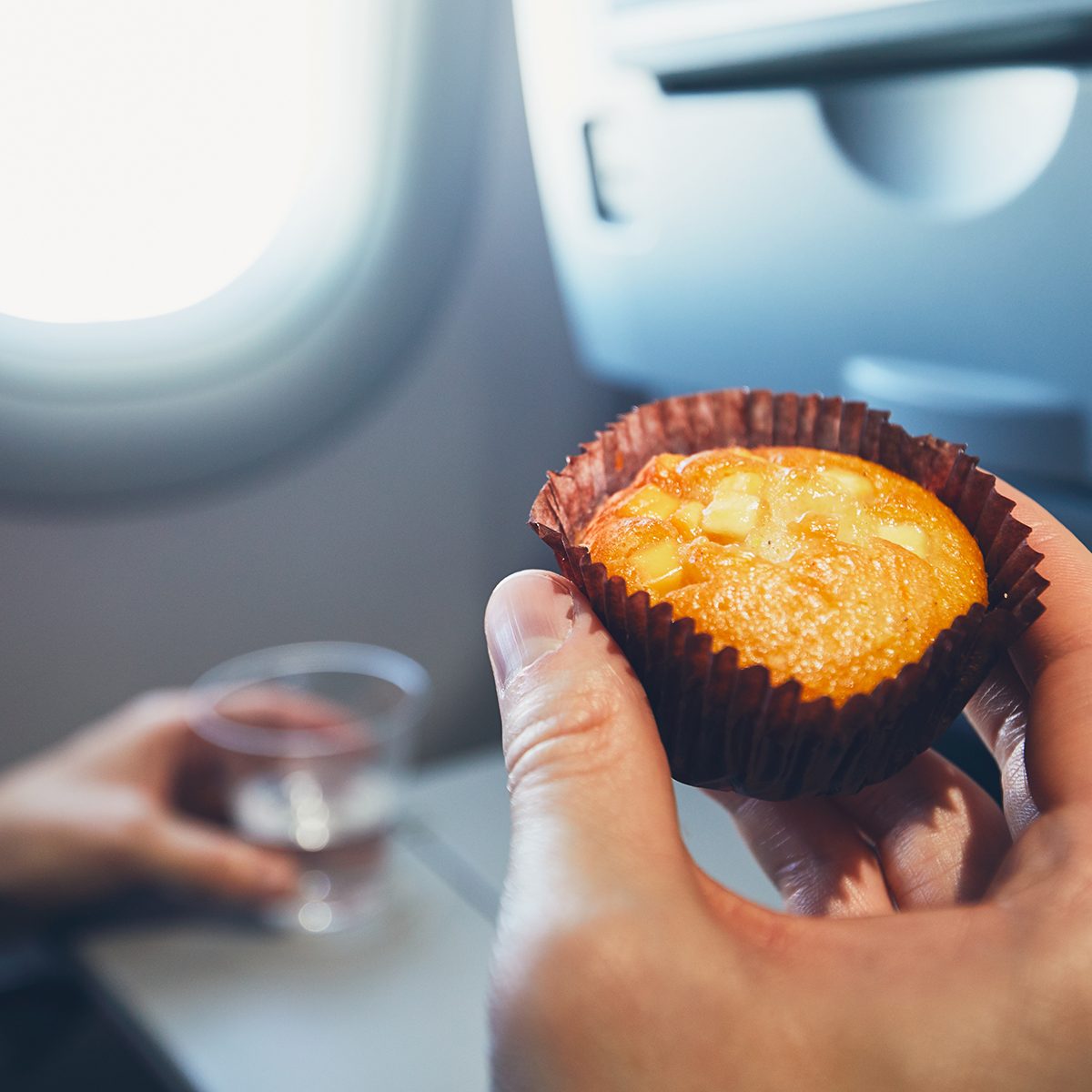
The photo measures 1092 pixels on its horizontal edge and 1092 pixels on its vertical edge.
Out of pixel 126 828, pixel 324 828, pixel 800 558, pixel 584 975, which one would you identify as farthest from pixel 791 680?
pixel 126 828

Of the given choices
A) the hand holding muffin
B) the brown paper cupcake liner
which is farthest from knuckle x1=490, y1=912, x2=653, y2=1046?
the brown paper cupcake liner

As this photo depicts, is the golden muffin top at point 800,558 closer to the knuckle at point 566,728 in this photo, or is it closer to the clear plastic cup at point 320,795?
the knuckle at point 566,728

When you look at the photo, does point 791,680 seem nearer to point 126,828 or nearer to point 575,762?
point 575,762

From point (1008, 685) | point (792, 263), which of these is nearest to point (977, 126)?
point (792, 263)

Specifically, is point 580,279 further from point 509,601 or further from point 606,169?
point 509,601

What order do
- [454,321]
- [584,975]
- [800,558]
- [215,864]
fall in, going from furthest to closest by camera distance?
1. [454,321]
2. [215,864]
3. [800,558]
4. [584,975]

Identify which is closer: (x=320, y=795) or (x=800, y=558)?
(x=800, y=558)

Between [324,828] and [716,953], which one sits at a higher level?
[716,953]
